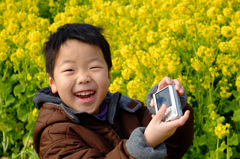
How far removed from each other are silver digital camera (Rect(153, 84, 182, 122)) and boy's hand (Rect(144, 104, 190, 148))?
27 mm

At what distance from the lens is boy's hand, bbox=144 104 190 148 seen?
1.33 metres

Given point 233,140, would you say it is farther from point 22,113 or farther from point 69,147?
point 22,113

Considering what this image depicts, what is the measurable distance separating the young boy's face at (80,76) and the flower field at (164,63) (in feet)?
1.64

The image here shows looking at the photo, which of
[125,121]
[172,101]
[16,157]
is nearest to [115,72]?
[16,157]

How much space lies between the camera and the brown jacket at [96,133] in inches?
56.3

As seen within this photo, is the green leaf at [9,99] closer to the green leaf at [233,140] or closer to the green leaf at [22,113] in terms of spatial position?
the green leaf at [22,113]

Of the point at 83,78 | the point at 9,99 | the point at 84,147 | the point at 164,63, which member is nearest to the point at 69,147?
the point at 84,147

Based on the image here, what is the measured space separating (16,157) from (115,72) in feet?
4.27

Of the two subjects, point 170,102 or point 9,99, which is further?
point 9,99

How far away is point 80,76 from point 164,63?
125cm

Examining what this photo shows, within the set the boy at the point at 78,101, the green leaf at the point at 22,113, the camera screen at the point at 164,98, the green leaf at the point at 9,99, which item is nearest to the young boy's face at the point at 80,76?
the boy at the point at 78,101

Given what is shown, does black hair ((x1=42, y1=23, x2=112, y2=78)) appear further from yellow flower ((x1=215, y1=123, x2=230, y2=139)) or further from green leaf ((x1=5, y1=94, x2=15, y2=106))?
green leaf ((x1=5, y1=94, x2=15, y2=106))

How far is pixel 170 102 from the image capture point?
144cm

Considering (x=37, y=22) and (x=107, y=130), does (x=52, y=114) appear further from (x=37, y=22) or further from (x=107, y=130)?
(x=37, y=22)
